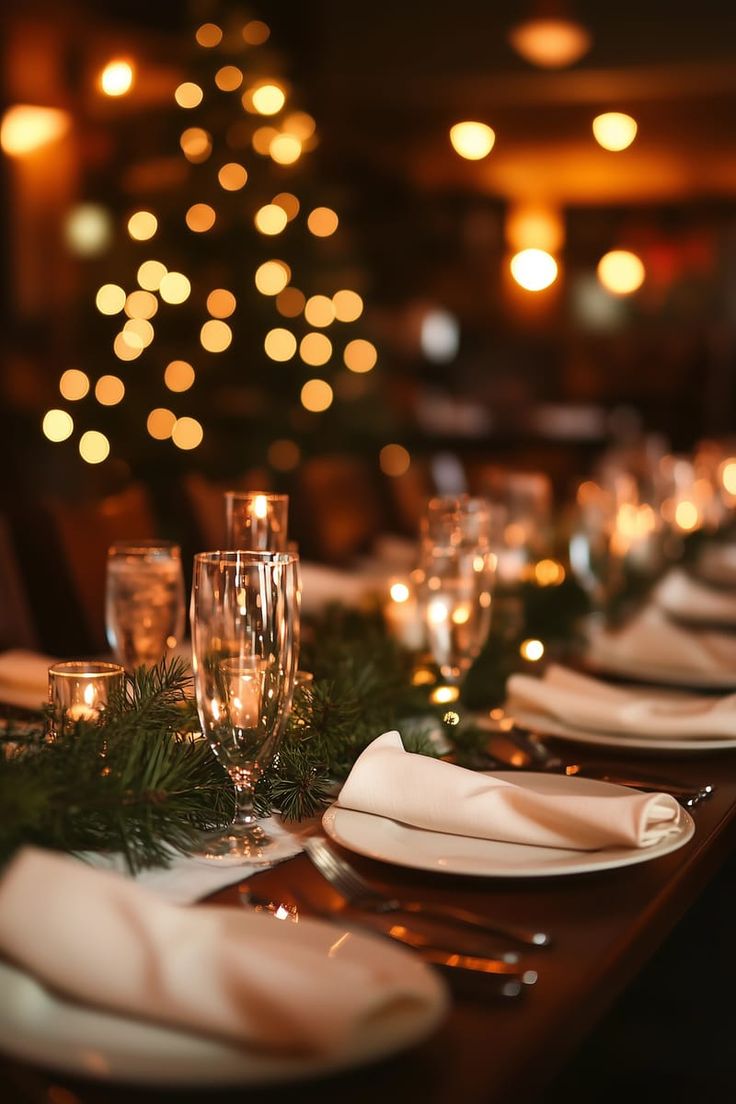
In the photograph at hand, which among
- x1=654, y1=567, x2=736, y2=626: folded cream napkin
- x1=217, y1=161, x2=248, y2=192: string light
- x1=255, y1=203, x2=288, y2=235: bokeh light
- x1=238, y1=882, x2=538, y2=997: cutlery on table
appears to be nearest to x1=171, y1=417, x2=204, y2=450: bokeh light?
x1=255, y1=203, x2=288, y2=235: bokeh light

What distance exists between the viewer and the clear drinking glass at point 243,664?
→ 889 mm

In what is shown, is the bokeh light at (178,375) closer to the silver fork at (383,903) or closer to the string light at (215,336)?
the string light at (215,336)

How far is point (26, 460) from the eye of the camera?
5.85 meters

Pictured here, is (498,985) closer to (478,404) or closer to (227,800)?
(227,800)

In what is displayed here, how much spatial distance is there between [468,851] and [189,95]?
5.00 metres

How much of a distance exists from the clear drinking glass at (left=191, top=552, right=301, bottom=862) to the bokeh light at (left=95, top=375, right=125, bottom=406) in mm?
4426

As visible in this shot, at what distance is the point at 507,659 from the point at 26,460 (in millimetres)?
4686

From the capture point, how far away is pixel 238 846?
0.89 m

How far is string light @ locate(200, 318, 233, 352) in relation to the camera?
17.6 ft

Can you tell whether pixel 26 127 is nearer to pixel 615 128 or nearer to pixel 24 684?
pixel 615 128

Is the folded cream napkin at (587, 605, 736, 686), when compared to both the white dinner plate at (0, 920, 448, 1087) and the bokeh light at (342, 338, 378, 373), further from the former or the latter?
the bokeh light at (342, 338, 378, 373)

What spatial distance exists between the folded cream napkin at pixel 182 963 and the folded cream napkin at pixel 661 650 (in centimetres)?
103

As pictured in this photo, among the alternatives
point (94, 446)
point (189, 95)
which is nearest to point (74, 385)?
point (94, 446)

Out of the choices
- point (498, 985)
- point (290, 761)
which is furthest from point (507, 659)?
point (498, 985)
